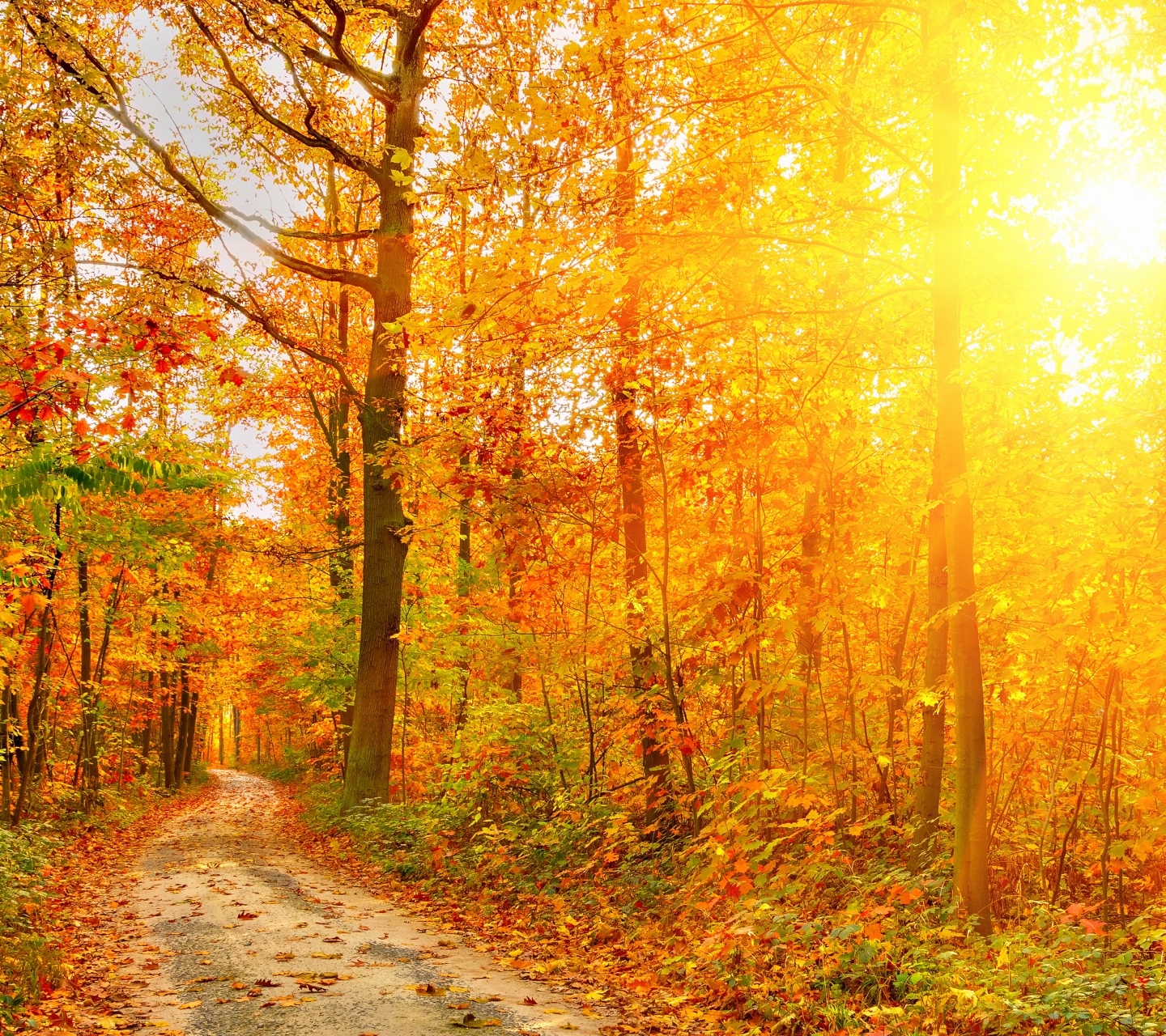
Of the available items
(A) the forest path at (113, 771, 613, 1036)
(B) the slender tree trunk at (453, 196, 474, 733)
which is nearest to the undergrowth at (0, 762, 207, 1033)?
(A) the forest path at (113, 771, 613, 1036)

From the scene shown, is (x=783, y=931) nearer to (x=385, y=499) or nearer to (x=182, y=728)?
(x=385, y=499)

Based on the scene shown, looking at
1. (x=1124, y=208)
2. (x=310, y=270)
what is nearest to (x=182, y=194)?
(x=310, y=270)

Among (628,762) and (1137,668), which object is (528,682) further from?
(1137,668)

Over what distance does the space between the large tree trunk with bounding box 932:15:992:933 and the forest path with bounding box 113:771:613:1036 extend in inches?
98.8

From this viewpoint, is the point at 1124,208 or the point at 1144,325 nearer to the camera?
the point at 1124,208

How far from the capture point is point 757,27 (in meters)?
6.23

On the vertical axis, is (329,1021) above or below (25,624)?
below

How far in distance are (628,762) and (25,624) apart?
9267 mm

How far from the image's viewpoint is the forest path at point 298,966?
16.2ft

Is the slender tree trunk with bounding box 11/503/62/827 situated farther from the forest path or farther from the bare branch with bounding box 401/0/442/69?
the bare branch with bounding box 401/0/442/69

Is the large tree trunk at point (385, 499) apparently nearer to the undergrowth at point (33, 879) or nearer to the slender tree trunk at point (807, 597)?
the undergrowth at point (33, 879)

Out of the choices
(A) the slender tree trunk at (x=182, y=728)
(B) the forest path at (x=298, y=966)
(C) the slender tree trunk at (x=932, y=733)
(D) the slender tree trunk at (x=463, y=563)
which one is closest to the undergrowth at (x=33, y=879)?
(B) the forest path at (x=298, y=966)

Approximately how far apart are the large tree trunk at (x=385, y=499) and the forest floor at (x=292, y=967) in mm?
2894

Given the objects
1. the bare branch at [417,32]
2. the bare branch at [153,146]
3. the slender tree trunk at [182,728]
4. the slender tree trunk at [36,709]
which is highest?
the bare branch at [417,32]
